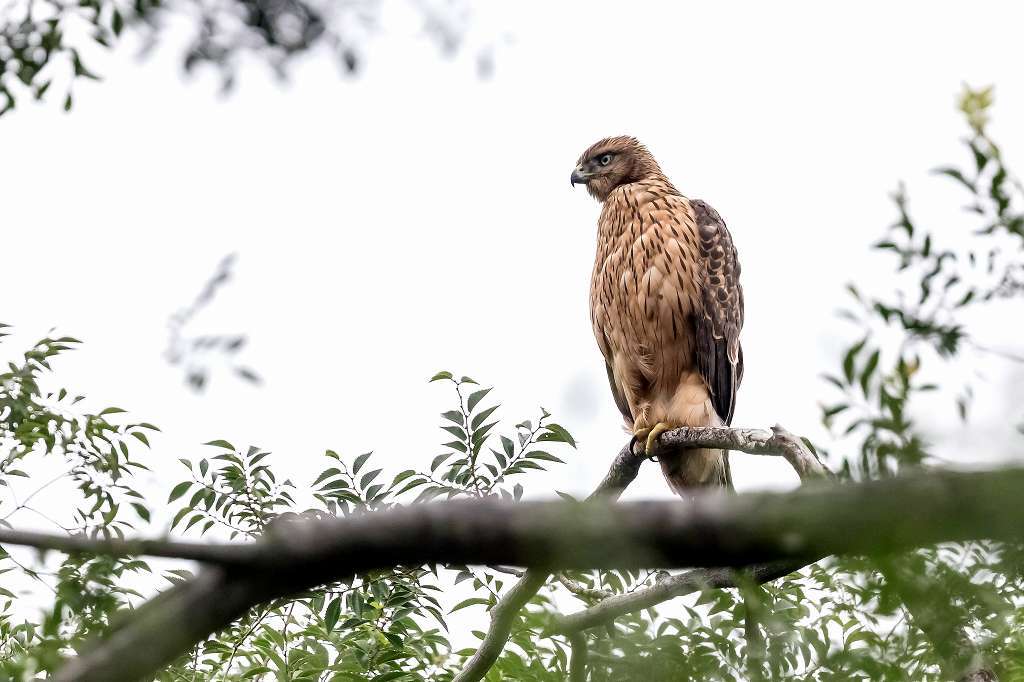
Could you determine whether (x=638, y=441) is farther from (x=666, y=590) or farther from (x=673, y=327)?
(x=666, y=590)

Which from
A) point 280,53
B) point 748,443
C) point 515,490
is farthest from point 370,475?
point 280,53

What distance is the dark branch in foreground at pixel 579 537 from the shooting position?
0.94 m

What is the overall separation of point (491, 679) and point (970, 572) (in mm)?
2661

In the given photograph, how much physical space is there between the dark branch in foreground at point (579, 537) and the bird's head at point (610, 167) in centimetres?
619

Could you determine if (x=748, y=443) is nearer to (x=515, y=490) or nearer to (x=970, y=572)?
(x=515, y=490)

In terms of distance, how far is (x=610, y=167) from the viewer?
7250 mm

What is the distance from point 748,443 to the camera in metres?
3.99

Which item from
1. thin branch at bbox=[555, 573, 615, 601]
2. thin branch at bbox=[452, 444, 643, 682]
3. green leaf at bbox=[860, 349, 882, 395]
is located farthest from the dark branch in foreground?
thin branch at bbox=[555, 573, 615, 601]

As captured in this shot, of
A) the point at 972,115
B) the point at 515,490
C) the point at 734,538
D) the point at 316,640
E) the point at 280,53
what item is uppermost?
the point at 280,53

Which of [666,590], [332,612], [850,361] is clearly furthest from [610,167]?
[850,361]

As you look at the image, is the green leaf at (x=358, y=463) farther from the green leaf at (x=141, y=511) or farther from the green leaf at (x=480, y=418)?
the green leaf at (x=141, y=511)

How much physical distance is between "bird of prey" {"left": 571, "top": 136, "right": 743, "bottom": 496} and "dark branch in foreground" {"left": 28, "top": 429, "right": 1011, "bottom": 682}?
15.0 ft

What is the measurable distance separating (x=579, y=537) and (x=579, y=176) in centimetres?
641

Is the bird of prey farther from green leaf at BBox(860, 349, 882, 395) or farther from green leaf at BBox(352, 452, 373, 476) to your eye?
green leaf at BBox(860, 349, 882, 395)
